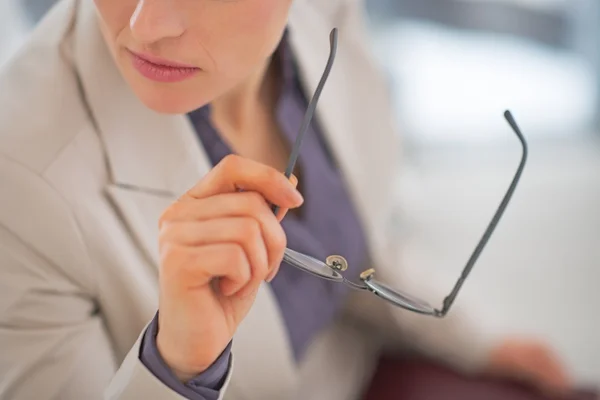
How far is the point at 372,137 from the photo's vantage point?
0.67 metres

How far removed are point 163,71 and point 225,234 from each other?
4.0 inches

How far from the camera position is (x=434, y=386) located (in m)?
0.75

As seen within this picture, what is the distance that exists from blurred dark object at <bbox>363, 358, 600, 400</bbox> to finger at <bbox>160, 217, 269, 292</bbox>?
0.43m

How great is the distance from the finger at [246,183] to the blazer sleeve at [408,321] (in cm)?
32

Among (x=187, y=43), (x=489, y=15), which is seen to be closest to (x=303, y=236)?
(x=187, y=43)

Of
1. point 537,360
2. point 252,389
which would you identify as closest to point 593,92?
point 537,360

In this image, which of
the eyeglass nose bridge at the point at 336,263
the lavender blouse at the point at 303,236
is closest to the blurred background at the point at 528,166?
the lavender blouse at the point at 303,236

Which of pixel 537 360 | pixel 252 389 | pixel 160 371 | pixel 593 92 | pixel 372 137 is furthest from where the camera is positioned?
pixel 593 92

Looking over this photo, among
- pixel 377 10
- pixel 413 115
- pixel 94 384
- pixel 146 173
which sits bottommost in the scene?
pixel 94 384

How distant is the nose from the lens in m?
0.34

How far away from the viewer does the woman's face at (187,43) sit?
0.34m

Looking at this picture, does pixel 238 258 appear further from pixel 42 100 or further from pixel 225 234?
pixel 42 100

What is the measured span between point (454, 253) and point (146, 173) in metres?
0.54

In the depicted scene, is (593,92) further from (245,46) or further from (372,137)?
(245,46)
